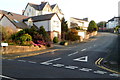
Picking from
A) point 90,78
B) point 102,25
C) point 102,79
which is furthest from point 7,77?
point 102,25

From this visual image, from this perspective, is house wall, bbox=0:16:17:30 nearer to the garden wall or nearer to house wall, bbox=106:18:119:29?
the garden wall

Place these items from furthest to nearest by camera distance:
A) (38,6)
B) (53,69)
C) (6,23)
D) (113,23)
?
1. (113,23)
2. (38,6)
3. (6,23)
4. (53,69)

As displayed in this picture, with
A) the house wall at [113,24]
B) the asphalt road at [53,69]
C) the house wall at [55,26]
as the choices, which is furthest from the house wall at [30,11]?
the house wall at [113,24]

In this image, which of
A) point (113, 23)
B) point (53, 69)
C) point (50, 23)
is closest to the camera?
point (53, 69)

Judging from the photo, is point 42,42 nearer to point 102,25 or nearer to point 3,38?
point 3,38

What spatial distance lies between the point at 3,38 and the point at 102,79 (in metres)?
20.1

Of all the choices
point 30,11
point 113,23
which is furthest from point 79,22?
point 113,23

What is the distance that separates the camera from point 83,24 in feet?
234

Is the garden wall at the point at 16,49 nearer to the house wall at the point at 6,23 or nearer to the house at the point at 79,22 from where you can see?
the house wall at the point at 6,23

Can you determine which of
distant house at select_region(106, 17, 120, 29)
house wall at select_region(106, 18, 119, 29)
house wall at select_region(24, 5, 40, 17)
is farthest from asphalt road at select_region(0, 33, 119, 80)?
house wall at select_region(106, 18, 119, 29)

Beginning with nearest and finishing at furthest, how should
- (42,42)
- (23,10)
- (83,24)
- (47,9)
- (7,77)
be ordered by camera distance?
(7,77) < (42,42) < (47,9) < (23,10) < (83,24)

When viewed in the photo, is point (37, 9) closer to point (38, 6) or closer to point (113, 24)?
point (38, 6)

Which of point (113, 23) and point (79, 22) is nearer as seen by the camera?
point (79, 22)

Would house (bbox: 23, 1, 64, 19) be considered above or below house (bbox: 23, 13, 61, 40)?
above
